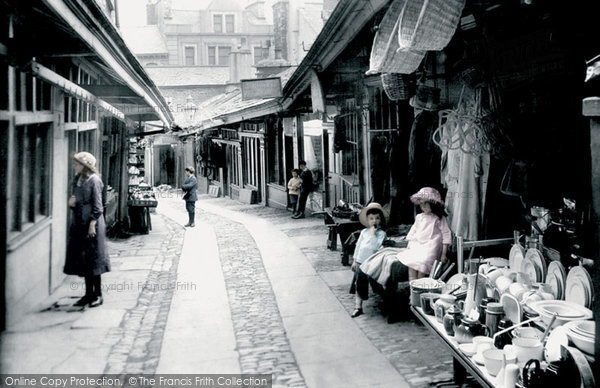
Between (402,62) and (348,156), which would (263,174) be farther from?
(402,62)

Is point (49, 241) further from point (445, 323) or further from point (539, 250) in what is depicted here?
point (539, 250)

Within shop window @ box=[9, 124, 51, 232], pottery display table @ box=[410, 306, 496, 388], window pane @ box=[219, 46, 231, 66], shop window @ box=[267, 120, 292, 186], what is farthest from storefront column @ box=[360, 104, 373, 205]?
window pane @ box=[219, 46, 231, 66]

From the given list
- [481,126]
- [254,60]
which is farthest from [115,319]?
[254,60]

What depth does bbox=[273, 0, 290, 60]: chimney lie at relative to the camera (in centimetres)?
2509

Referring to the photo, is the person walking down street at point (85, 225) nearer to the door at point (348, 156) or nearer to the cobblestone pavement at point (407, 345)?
the cobblestone pavement at point (407, 345)

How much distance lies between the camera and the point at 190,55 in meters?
51.8

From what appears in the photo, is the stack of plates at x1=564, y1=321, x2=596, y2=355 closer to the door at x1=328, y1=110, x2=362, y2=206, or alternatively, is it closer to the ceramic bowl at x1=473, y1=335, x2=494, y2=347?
the ceramic bowl at x1=473, y1=335, x2=494, y2=347

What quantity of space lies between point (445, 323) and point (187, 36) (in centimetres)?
5092

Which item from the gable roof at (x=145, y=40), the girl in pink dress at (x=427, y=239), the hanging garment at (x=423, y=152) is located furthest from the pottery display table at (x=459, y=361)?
the gable roof at (x=145, y=40)

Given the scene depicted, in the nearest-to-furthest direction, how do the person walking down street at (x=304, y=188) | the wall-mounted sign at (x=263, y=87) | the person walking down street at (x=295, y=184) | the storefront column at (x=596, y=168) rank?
1. the storefront column at (x=596, y=168)
2. the wall-mounted sign at (x=263, y=87)
3. the person walking down street at (x=304, y=188)
4. the person walking down street at (x=295, y=184)

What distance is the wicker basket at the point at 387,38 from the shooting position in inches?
166

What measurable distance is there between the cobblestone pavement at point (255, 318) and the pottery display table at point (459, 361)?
1251 mm

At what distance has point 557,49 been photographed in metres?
4.57

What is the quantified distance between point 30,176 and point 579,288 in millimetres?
6355
